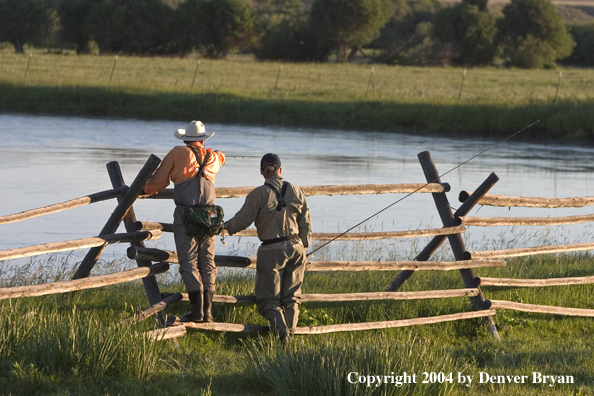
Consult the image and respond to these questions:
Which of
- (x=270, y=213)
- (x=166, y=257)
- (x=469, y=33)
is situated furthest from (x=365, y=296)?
(x=469, y=33)

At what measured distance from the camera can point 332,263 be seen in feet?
25.0

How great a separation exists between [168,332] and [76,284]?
724mm

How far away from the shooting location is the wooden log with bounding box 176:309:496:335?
677 cm

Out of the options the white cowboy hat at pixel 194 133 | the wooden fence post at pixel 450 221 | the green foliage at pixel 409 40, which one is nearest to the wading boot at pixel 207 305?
the white cowboy hat at pixel 194 133

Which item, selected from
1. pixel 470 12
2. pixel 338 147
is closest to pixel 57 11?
pixel 470 12

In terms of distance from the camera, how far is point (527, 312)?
8.79m

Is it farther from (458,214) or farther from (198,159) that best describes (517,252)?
(198,159)

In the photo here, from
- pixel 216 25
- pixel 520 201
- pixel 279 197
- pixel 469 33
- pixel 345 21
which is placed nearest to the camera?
pixel 279 197

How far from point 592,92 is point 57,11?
1929 inches

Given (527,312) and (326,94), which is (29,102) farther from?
(527,312)

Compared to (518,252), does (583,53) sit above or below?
above

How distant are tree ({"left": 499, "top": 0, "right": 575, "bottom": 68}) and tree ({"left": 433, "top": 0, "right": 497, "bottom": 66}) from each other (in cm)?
139

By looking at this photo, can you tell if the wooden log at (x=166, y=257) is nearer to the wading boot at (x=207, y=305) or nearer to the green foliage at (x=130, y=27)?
the wading boot at (x=207, y=305)

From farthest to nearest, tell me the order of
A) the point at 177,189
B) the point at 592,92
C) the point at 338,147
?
1. the point at 592,92
2. the point at 338,147
3. the point at 177,189
